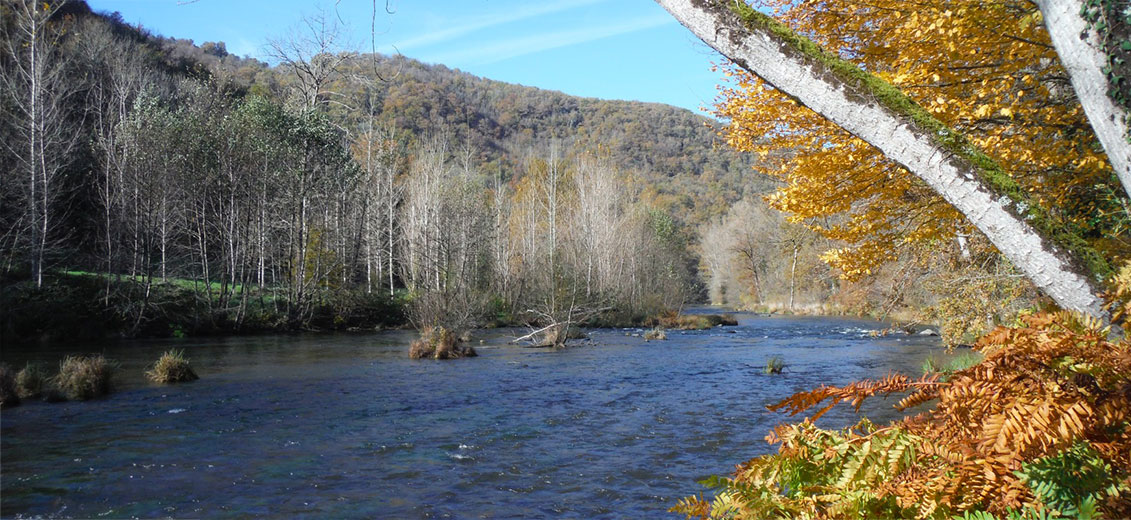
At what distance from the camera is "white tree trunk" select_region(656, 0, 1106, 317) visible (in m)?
2.38

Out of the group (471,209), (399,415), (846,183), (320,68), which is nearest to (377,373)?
(399,415)

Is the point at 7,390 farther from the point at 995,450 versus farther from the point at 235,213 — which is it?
the point at 235,213

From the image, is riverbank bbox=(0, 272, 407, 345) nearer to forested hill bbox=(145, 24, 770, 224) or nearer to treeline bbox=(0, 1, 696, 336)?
treeline bbox=(0, 1, 696, 336)

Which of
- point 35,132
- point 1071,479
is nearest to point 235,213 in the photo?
point 35,132

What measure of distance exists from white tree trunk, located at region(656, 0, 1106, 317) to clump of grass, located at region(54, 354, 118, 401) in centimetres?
1282

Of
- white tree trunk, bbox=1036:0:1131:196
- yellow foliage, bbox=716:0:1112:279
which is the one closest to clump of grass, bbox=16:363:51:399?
yellow foliage, bbox=716:0:1112:279

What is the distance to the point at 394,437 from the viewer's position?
375 inches

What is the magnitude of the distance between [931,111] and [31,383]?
13846 mm

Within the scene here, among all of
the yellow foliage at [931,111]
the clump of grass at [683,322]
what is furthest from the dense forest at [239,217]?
the yellow foliage at [931,111]

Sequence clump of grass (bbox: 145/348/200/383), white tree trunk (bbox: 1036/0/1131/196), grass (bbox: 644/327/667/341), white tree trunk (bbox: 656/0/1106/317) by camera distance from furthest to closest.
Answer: grass (bbox: 644/327/667/341) → clump of grass (bbox: 145/348/200/383) → white tree trunk (bbox: 656/0/1106/317) → white tree trunk (bbox: 1036/0/1131/196)

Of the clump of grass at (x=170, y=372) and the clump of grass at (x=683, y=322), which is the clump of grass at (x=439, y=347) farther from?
the clump of grass at (x=683, y=322)

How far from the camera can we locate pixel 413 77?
9344cm

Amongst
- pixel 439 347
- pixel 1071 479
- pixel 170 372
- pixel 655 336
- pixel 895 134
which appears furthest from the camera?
pixel 655 336

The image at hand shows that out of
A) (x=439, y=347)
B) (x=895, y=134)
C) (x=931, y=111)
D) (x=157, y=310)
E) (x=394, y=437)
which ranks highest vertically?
(x=931, y=111)
